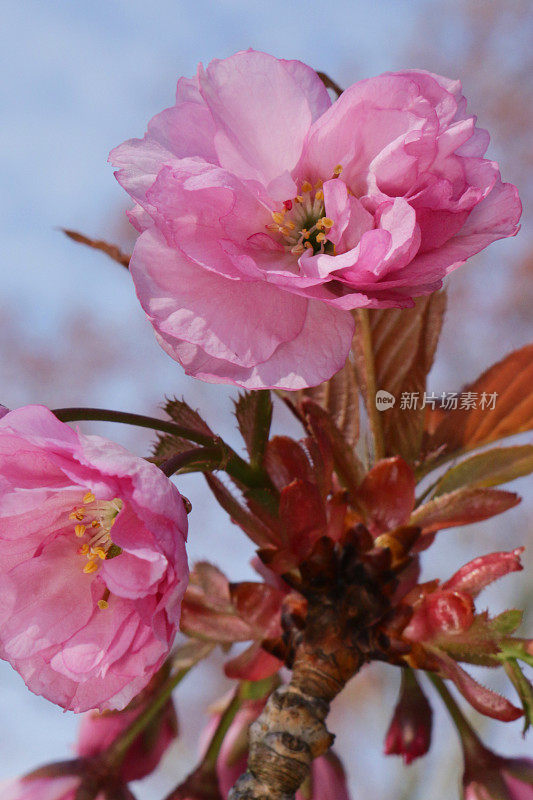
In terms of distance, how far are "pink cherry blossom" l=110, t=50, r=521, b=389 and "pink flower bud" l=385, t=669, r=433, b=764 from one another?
14.5 inches

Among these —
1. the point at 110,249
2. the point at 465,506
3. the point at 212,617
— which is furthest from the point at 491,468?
the point at 110,249

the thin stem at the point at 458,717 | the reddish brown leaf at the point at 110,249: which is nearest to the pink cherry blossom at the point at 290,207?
the reddish brown leaf at the point at 110,249

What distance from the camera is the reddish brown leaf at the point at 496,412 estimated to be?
691mm

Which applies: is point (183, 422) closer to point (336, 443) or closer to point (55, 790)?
point (336, 443)

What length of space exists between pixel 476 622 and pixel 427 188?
11.4 inches

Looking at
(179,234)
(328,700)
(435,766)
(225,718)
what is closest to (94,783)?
(225,718)

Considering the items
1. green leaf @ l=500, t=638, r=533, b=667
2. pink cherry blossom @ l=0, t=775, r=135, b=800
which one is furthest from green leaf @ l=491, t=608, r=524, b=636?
pink cherry blossom @ l=0, t=775, r=135, b=800

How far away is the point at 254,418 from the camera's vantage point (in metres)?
0.57

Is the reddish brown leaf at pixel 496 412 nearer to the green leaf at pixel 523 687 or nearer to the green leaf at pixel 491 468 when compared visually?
the green leaf at pixel 491 468

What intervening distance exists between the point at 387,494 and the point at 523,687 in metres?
0.16

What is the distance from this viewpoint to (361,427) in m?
0.73

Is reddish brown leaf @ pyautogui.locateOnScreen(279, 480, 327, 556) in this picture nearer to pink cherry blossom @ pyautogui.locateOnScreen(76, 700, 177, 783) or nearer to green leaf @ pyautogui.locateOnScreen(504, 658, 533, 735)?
green leaf @ pyautogui.locateOnScreen(504, 658, 533, 735)

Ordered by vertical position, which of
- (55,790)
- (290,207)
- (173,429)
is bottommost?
(55,790)

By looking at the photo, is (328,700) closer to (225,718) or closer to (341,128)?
(225,718)
